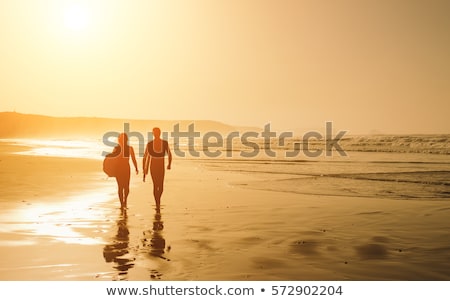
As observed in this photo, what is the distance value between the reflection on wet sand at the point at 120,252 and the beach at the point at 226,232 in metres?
0.02

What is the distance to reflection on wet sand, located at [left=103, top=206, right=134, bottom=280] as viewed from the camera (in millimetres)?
5746

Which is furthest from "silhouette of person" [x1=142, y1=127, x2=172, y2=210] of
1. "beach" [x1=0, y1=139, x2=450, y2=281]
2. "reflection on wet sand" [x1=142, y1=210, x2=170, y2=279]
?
"reflection on wet sand" [x1=142, y1=210, x2=170, y2=279]

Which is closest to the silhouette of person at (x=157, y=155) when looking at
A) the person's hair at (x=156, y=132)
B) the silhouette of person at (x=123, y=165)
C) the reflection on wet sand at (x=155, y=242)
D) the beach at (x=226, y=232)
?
the person's hair at (x=156, y=132)

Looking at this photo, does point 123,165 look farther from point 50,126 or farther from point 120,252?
point 50,126

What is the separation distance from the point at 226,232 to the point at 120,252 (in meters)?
1.97

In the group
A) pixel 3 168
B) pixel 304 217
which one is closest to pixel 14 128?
pixel 3 168

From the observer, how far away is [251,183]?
14.8 metres

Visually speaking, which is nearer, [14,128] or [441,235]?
[441,235]

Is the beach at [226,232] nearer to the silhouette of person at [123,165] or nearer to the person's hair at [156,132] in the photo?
the silhouette of person at [123,165]

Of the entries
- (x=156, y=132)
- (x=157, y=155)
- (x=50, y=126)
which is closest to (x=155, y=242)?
(x=157, y=155)

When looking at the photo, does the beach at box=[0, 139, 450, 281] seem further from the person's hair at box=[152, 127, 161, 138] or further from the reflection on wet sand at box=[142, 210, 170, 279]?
the person's hair at box=[152, 127, 161, 138]

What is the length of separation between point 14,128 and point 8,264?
170ft
